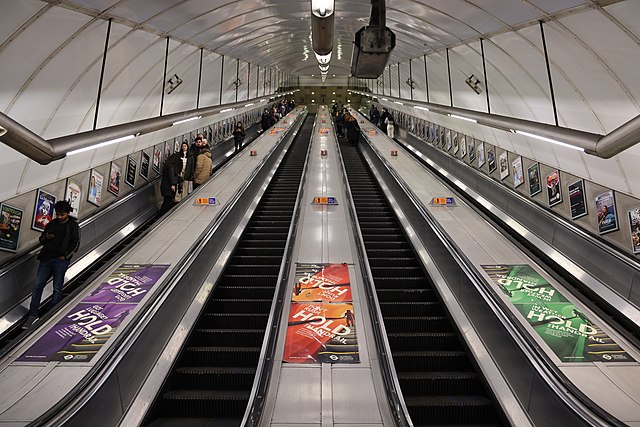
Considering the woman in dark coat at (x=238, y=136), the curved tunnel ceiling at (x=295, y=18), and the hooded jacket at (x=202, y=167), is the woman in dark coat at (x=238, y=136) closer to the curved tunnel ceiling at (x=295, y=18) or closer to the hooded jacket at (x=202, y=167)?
the curved tunnel ceiling at (x=295, y=18)

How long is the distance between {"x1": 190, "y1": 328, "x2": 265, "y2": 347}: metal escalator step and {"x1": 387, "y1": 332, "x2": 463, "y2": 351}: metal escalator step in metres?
1.69

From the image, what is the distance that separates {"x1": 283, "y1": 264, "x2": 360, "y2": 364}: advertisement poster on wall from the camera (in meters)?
4.32

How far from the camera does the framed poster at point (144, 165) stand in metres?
9.71

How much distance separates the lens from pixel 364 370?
4.12 metres

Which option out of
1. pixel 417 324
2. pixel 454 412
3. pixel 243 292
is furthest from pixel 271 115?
pixel 454 412

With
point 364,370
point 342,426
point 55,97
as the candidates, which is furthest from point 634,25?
point 55,97

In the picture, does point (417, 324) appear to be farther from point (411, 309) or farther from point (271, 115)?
point (271, 115)

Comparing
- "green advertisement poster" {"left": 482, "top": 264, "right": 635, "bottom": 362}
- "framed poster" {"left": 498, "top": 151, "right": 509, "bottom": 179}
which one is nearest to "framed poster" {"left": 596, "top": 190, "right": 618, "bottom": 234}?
"green advertisement poster" {"left": 482, "top": 264, "right": 635, "bottom": 362}

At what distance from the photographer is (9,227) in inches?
213

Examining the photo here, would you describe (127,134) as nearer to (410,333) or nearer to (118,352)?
(118,352)

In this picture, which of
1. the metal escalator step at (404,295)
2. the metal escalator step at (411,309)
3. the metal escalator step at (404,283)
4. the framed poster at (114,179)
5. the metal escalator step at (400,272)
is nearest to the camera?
the metal escalator step at (411,309)

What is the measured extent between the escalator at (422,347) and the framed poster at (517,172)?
10.4ft

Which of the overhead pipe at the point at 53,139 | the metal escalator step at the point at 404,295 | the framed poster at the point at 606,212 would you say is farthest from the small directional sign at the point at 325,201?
the framed poster at the point at 606,212

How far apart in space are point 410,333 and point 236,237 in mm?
4049
